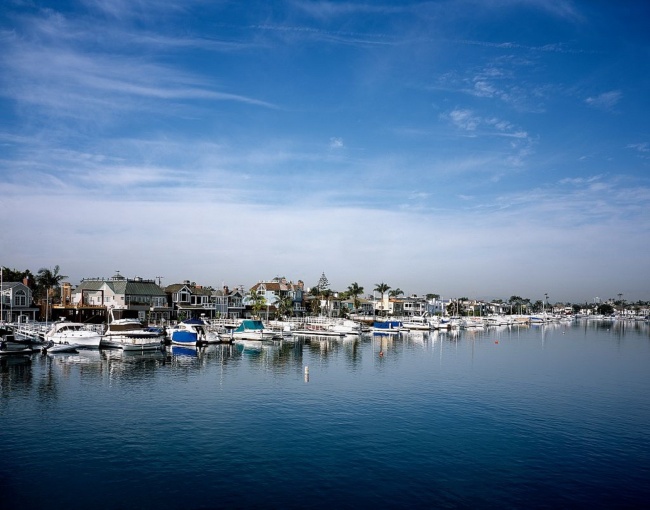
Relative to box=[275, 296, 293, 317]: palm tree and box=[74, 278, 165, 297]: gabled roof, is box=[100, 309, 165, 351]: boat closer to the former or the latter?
box=[74, 278, 165, 297]: gabled roof

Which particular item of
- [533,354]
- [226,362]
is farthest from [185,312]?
[533,354]

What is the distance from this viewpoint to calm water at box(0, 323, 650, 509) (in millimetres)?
26406

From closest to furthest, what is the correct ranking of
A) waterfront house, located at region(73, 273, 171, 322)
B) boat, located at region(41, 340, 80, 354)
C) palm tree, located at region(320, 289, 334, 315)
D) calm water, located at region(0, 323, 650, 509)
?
calm water, located at region(0, 323, 650, 509) → boat, located at region(41, 340, 80, 354) → waterfront house, located at region(73, 273, 171, 322) → palm tree, located at region(320, 289, 334, 315)

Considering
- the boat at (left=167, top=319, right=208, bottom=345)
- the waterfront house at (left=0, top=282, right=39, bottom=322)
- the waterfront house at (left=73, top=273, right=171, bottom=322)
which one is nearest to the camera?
the boat at (left=167, top=319, right=208, bottom=345)

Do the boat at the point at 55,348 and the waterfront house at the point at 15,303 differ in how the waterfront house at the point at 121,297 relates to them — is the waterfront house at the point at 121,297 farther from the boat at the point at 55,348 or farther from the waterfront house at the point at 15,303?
the boat at the point at 55,348

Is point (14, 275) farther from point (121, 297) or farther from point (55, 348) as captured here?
point (55, 348)

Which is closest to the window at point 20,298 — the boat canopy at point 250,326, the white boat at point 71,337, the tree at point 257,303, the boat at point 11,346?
the white boat at point 71,337

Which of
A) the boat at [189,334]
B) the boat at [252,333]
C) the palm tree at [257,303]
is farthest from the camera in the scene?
the palm tree at [257,303]

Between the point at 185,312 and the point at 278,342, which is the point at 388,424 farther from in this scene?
the point at 185,312

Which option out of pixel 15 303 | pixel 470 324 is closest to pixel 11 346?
pixel 15 303

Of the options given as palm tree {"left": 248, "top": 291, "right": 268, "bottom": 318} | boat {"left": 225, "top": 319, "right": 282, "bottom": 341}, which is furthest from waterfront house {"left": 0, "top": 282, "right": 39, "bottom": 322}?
palm tree {"left": 248, "top": 291, "right": 268, "bottom": 318}

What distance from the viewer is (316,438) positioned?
35281mm

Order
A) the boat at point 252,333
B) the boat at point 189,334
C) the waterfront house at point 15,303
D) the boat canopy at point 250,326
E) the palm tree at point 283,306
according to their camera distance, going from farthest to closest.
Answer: the palm tree at point 283,306
the waterfront house at point 15,303
the boat canopy at point 250,326
the boat at point 252,333
the boat at point 189,334

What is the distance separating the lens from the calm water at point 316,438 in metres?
26.4
